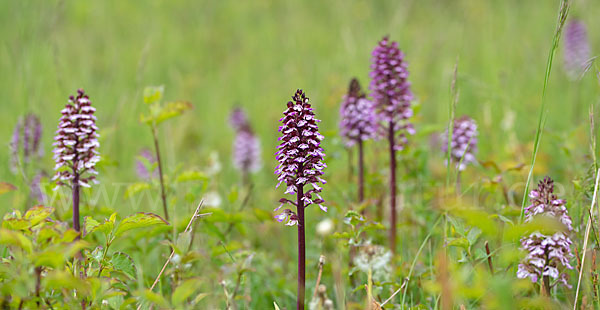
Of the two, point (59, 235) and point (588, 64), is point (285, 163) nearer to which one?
point (59, 235)

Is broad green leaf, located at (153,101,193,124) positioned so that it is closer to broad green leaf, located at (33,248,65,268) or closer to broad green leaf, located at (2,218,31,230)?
broad green leaf, located at (2,218,31,230)

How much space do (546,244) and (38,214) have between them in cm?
189

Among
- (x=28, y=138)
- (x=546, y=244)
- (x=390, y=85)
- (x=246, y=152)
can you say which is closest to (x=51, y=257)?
(x=546, y=244)

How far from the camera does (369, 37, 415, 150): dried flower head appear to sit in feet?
9.47

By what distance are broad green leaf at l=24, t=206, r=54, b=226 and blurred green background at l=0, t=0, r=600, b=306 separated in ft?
4.15

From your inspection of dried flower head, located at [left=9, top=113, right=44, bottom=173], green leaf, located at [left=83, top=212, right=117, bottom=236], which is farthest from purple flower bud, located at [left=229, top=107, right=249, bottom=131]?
green leaf, located at [left=83, top=212, right=117, bottom=236]

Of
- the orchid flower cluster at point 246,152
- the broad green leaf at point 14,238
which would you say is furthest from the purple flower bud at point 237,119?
the broad green leaf at point 14,238

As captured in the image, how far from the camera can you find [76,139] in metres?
2.15

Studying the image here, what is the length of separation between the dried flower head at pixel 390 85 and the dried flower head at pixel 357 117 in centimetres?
13

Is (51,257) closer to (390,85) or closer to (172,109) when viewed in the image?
(172,109)

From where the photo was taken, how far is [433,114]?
23.5 feet

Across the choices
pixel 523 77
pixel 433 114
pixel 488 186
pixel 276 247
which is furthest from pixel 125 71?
pixel 488 186

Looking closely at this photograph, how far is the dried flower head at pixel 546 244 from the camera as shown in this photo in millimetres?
1869

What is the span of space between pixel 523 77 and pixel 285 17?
5.64m
